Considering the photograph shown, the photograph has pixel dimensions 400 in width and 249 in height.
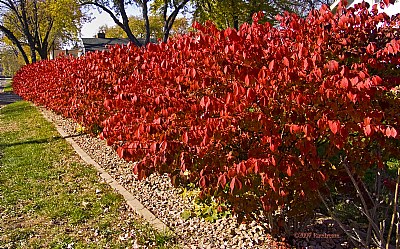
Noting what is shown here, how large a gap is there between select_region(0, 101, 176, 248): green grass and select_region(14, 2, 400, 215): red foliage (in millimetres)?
1049

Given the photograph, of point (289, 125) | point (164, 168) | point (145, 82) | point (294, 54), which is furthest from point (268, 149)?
point (145, 82)

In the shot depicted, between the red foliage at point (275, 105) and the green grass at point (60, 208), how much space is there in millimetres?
1049

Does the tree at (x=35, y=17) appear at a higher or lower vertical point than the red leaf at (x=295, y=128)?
higher

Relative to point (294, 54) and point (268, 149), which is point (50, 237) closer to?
point (268, 149)

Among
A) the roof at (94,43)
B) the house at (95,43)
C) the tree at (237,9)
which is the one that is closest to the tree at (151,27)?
the house at (95,43)

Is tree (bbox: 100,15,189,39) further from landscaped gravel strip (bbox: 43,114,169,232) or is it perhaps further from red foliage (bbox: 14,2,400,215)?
red foliage (bbox: 14,2,400,215)

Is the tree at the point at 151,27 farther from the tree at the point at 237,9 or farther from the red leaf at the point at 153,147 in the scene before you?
the red leaf at the point at 153,147

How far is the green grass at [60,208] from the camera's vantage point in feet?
11.3

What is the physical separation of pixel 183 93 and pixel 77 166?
3.64 meters

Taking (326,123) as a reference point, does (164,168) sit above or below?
below

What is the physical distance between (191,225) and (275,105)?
178cm

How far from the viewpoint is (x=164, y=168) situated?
9.32 ft

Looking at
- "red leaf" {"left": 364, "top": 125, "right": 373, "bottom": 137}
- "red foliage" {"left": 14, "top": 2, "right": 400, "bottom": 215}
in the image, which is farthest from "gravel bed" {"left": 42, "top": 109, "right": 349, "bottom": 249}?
"red leaf" {"left": 364, "top": 125, "right": 373, "bottom": 137}

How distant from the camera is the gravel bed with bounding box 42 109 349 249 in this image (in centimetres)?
324
